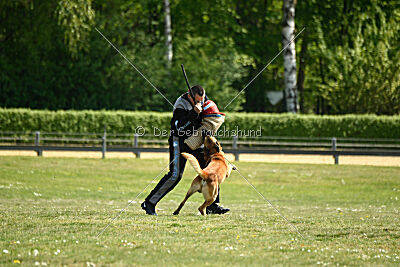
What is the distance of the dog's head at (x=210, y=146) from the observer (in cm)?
973

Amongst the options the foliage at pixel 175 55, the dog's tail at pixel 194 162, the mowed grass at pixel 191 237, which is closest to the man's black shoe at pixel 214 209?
the mowed grass at pixel 191 237

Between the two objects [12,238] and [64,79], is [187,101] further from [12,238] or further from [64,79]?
[64,79]

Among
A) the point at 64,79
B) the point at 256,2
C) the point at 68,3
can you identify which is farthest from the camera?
the point at 256,2

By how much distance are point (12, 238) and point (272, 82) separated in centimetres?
4222

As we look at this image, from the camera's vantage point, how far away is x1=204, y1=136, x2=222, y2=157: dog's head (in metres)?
9.73

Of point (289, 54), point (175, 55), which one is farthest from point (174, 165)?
point (175, 55)

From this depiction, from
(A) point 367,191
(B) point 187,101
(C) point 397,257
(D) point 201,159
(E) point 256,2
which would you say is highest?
(E) point 256,2

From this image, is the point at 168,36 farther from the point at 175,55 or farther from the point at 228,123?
the point at 228,123

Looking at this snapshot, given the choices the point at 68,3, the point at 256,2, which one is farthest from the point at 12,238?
the point at 256,2

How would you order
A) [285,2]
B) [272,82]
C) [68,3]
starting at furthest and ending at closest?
[272,82] → [285,2] → [68,3]

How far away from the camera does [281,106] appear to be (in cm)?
4672

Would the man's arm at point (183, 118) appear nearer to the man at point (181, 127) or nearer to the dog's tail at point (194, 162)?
the man at point (181, 127)

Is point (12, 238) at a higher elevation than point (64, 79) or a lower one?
lower

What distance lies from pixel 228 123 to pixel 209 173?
22.7 metres
